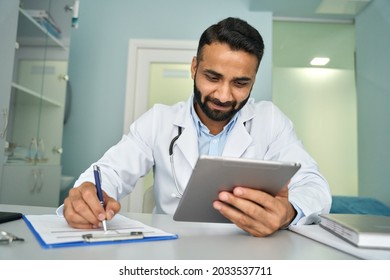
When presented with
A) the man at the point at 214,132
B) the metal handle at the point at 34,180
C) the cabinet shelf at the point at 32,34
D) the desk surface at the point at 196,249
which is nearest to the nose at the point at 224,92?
the man at the point at 214,132

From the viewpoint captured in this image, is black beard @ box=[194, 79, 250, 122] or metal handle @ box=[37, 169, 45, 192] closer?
black beard @ box=[194, 79, 250, 122]

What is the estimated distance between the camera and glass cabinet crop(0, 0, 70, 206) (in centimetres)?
223

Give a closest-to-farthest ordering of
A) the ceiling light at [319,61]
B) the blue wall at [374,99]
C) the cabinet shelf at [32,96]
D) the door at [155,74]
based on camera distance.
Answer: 1. the cabinet shelf at [32,96]
2. the blue wall at [374,99]
3. the door at [155,74]
4. the ceiling light at [319,61]

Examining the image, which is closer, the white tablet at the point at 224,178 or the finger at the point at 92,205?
the white tablet at the point at 224,178

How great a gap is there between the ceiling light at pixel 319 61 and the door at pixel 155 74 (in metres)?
1.25

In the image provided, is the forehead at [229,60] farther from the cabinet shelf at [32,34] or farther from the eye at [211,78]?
the cabinet shelf at [32,34]

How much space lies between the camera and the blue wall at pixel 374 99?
3.15 metres

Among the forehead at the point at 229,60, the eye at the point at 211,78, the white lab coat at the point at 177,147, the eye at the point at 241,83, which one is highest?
the forehead at the point at 229,60

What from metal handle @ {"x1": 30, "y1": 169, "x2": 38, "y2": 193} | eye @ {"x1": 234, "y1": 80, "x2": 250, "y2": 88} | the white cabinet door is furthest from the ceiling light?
metal handle @ {"x1": 30, "y1": 169, "x2": 38, "y2": 193}

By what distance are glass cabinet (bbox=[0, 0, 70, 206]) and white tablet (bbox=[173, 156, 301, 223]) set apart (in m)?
1.83

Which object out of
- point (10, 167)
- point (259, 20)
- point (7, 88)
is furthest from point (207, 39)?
point (259, 20)

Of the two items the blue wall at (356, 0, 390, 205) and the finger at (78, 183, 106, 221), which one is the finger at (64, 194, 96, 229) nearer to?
the finger at (78, 183, 106, 221)

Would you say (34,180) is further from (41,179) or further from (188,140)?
(188,140)

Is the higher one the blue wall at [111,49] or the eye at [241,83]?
the blue wall at [111,49]
